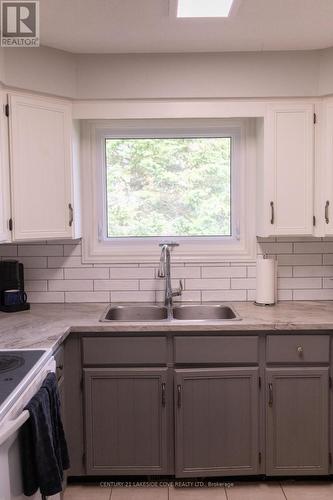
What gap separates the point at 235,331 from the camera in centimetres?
246

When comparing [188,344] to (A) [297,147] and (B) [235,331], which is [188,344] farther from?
(A) [297,147]

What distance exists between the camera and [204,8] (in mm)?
2139

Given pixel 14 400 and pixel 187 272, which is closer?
pixel 14 400

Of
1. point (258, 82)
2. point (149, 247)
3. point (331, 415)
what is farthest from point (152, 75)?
point (331, 415)

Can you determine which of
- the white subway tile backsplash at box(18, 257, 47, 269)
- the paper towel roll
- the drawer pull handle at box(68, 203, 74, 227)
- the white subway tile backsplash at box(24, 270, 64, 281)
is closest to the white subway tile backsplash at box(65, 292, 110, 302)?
the white subway tile backsplash at box(24, 270, 64, 281)

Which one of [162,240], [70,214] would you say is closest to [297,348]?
[162,240]

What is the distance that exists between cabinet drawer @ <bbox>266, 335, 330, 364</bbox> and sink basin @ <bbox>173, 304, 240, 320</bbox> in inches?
19.0

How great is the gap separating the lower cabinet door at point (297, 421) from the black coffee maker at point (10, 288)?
1.48 metres

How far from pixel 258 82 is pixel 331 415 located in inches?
73.6

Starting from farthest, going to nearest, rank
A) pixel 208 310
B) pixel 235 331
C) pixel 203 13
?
pixel 208 310 < pixel 235 331 < pixel 203 13

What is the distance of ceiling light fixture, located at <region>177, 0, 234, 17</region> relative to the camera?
6.82ft

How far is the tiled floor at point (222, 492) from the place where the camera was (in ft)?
8.04

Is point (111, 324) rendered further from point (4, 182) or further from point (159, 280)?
point (4, 182)

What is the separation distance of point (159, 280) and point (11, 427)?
1704 millimetres
